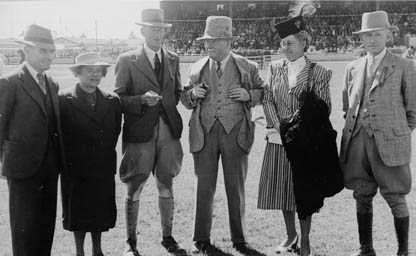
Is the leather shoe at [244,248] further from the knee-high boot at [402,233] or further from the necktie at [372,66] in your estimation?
the necktie at [372,66]

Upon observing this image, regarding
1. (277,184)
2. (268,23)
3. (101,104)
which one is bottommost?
(277,184)

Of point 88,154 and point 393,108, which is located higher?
point 393,108

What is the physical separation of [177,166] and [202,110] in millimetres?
644

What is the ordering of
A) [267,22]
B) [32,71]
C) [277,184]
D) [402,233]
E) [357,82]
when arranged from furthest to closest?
[267,22] < [277,184] < [357,82] < [402,233] < [32,71]

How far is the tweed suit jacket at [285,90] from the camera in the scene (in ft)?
16.4

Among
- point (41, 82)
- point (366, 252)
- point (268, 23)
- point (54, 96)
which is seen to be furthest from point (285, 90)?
point (268, 23)

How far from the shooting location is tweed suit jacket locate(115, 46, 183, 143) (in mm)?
5207

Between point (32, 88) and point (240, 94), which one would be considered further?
point (240, 94)

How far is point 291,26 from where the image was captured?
4.98 metres

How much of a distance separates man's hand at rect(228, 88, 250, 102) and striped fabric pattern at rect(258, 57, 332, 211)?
20 cm

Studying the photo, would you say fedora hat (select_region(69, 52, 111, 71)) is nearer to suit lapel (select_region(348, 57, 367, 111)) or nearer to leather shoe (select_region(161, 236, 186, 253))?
leather shoe (select_region(161, 236, 186, 253))

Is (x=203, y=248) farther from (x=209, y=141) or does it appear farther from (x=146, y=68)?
(x=146, y=68)

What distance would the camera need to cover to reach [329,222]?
20.6 feet

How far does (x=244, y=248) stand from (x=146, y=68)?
2.07 m
